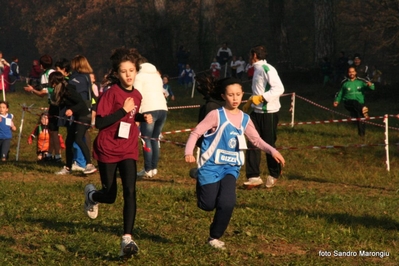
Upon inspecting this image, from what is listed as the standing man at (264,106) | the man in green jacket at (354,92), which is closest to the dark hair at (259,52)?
the standing man at (264,106)

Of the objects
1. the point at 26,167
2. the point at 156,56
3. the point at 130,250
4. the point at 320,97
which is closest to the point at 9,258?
the point at 130,250

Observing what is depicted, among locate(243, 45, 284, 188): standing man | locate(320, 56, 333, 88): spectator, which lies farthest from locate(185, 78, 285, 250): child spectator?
locate(320, 56, 333, 88): spectator

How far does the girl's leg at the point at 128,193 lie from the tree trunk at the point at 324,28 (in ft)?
94.3

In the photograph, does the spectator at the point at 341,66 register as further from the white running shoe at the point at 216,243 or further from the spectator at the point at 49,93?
the white running shoe at the point at 216,243

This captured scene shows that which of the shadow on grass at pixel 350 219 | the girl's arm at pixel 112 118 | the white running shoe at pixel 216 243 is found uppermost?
the girl's arm at pixel 112 118

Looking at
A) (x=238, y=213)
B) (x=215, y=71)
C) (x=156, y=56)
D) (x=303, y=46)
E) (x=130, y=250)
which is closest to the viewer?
(x=130, y=250)

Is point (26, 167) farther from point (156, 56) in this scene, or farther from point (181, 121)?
point (156, 56)

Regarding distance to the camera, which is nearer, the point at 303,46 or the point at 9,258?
the point at 9,258

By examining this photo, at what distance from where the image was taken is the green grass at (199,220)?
25.5 feet

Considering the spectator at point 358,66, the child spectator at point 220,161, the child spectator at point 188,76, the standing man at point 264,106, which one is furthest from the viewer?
the child spectator at point 188,76

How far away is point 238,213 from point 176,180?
3.90 meters

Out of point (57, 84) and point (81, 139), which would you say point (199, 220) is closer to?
point (81, 139)

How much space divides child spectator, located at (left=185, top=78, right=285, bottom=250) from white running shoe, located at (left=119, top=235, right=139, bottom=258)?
779 mm

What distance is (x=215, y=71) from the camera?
38.5 metres
